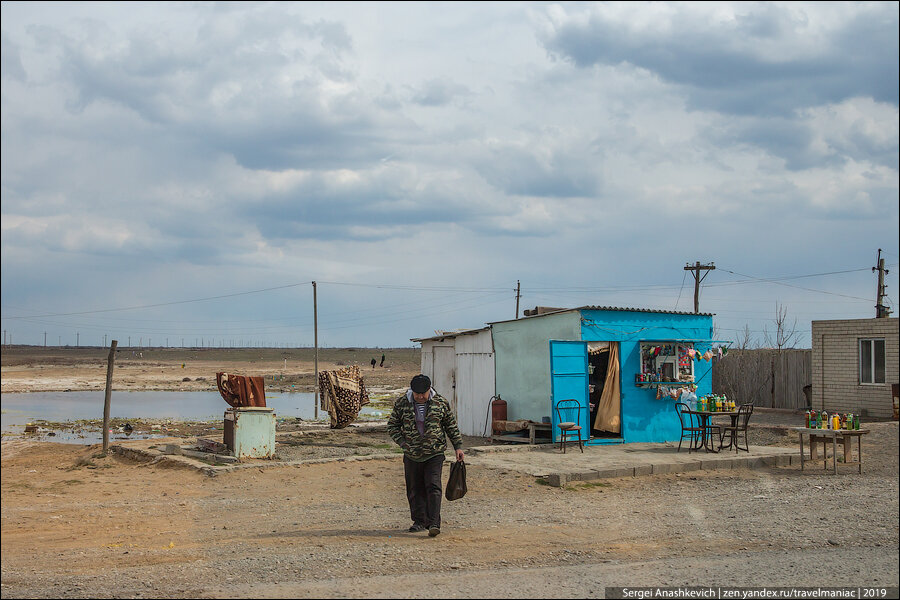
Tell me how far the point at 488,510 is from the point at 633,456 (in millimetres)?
5708

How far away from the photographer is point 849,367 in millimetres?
25484

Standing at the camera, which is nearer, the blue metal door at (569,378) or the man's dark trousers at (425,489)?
the man's dark trousers at (425,489)

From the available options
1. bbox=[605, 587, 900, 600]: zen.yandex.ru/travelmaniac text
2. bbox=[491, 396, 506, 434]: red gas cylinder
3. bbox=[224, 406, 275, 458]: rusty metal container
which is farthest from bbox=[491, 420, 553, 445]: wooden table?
bbox=[605, 587, 900, 600]: zen.yandex.ru/travelmaniac text

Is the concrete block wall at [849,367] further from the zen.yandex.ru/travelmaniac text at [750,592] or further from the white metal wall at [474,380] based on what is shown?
the zen.yandex.ru/travelmaniac text at [750,592]

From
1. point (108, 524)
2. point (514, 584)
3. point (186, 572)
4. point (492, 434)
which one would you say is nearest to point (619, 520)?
point (514, 584)

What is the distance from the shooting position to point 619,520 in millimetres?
9711

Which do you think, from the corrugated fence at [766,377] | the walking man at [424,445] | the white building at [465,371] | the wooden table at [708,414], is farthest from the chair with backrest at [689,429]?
the corrugated fence at [766,377]

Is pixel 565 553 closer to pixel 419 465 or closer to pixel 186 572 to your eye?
pixel 419 465

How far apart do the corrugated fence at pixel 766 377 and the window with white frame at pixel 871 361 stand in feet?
9.86

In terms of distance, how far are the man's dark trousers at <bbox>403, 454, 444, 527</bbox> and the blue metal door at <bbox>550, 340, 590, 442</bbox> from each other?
8971mm

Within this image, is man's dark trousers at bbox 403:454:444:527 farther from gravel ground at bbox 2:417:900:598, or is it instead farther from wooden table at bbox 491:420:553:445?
wooden table at bbox 491:420:553:445

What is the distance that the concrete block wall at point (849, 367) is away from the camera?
24.2 m

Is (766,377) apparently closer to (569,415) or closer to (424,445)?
(569,415)

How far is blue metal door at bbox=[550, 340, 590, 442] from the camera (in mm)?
17484
